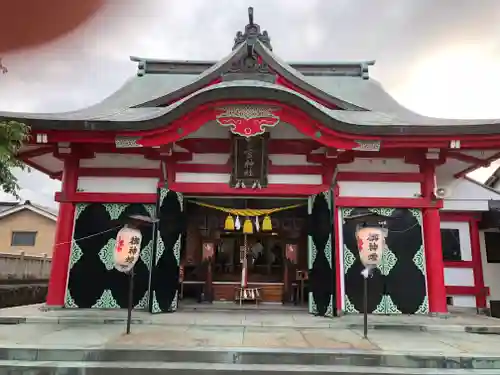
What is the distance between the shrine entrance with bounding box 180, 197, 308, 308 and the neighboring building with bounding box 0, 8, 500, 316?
1628 mm

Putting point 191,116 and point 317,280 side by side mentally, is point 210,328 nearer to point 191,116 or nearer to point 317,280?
point 317,280

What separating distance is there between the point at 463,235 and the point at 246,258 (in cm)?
596

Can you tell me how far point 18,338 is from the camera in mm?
6043

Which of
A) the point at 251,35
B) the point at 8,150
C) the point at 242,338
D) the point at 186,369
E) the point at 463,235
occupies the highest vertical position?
the point at 251,35

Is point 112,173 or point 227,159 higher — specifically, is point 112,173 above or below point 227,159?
below

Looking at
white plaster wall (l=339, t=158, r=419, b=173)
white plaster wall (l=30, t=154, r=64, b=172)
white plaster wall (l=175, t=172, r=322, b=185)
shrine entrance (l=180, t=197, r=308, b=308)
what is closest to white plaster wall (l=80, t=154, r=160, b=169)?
white plaster wall (l=175, t=172, r=322, b=185)

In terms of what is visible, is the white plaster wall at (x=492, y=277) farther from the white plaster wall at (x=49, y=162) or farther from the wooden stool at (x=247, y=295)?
the white plaster wall at (x=49, y=162)

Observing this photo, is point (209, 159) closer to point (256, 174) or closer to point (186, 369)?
point (256, 174)

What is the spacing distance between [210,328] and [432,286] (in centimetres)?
479

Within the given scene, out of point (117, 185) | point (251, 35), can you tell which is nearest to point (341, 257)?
point (117, 185)

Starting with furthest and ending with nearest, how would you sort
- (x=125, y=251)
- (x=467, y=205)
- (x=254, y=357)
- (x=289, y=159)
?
(x=467, y=205) < (x=289, y=159) < (x=125, y=251) < (x=254, y=357)

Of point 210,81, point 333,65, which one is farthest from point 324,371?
point 333,65

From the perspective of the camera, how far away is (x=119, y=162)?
358 inches

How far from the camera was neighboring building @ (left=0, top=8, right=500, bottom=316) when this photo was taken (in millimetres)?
7863
